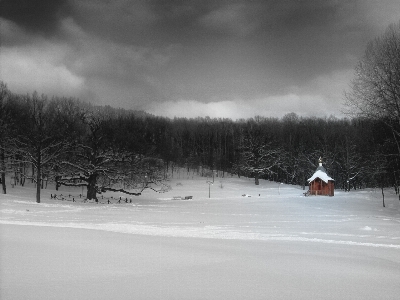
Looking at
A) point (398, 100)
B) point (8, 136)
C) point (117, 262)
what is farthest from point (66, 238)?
point (8, 136)

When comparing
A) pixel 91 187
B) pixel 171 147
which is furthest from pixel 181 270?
pixel 171 147

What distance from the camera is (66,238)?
9.73 m

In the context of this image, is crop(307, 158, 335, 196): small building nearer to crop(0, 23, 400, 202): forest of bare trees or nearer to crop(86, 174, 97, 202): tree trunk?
crop(0, 23, 400, 202): forest of bare trees

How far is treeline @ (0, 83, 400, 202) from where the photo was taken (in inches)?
1554

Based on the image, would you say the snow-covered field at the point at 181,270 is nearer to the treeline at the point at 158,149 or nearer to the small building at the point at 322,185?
the treeline at the point at 158,149

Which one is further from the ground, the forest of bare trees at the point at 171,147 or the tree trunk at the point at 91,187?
the forest of bare trees at the point at 171,147

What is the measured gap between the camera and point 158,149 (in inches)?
3401

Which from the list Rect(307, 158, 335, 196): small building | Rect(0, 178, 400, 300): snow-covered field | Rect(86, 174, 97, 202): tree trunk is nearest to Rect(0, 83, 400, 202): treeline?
Rect(86, 174, 97, 202): tree trunk

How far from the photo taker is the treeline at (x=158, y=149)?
39.5 meters

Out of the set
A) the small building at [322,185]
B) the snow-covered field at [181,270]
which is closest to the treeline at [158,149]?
the small building at [322,185]

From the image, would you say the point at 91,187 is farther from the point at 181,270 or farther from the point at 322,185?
the point at 181,270

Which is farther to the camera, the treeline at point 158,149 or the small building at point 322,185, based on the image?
the small building at point 322,185

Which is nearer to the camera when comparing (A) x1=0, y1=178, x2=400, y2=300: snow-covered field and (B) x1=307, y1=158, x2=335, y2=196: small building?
(A) x1=0, y1=178, x2=400, y2=300: snow-covered field

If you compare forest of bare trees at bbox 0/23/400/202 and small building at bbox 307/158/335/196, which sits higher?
forest of bare trees at bbox 0/23/400/202
